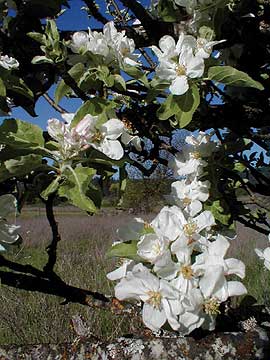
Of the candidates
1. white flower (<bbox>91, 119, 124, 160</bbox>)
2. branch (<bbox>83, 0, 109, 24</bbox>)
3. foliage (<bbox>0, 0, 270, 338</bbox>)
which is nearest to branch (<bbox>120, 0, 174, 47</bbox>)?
foliage (<bbox>0, 0, 270, 338</bbox>)

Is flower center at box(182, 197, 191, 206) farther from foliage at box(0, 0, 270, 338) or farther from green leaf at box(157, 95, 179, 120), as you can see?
green leaf at box(157, 95, 179, 120)

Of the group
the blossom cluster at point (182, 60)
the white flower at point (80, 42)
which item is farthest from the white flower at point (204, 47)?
the white flower at point (80, 42)

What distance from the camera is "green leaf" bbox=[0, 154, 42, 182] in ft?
1.80

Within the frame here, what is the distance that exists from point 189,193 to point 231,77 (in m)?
0.19

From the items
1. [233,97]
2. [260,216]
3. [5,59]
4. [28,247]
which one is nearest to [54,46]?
[5,59]

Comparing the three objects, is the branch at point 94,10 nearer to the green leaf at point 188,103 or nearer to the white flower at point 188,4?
the white flower at point 188,4

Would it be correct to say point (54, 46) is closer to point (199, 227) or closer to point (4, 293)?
point (199, 227)

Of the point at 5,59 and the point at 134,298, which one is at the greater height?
the point at 5,59

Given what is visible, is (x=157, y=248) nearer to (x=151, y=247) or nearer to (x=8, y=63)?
(x=151, y=247)

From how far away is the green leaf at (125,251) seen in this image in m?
0.62

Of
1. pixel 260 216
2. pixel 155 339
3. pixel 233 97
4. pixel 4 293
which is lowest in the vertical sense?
pixel 4 293

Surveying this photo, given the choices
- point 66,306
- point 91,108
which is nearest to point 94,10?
point 91,108

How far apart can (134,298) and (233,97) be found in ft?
1.54

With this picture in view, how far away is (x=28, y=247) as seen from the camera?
302 inches
